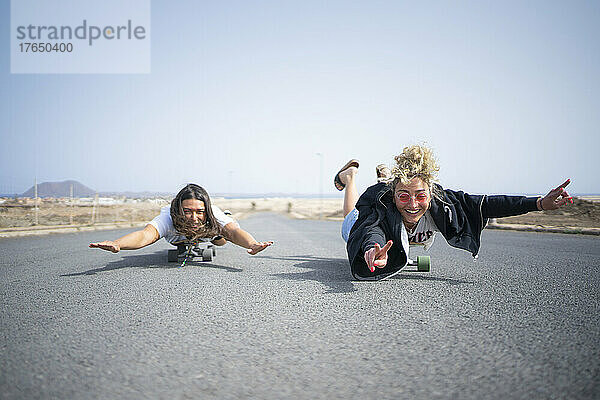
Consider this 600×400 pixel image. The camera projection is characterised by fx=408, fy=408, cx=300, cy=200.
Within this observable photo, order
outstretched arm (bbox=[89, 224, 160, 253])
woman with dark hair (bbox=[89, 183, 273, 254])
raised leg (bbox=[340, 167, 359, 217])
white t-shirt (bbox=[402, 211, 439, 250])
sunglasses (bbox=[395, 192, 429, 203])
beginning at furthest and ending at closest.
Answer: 1. raised leg (bbox=[340, 167, 359, 217])
2. woman with dark hair (bbox=[89, 183, 273, 254])
3. white t-shirt (bbox=[402, 211, 439, 250])
4. outstretched arm (bbox=[89, 224, 160, 253])
5. sunglasses (bbox=[395, 192, 429, 203])

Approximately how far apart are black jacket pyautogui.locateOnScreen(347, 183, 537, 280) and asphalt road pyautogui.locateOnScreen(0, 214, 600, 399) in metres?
0.29

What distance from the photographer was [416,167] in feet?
15.2

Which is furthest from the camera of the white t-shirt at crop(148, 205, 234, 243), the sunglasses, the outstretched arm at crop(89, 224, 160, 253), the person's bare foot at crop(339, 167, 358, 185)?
the person's bare foot at crop(339, 167, 358, 185)

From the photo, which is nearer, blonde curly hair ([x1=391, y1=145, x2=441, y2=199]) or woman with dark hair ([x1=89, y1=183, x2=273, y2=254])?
Answer: blonde curly hair ([x1=391, y1=145, x2=441, y2=199])

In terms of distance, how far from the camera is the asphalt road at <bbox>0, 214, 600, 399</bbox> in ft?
6.39

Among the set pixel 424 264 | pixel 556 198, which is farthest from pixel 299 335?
pixel 556 198

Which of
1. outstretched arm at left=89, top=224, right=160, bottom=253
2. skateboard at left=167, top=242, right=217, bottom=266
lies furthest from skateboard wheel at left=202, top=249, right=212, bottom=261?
outstretched arm at left=89, top=224, right=160, bottom=253

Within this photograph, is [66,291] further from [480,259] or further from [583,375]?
[480,259]

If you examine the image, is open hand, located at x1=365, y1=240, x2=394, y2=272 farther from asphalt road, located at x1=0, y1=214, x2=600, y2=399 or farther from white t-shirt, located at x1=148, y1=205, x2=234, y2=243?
white t-shirt, located at x1=148, y1=205, x2=234, y2=243

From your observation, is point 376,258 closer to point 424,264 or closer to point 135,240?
point 424,264

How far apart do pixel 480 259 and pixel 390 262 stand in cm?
289

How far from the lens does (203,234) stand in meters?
6.03

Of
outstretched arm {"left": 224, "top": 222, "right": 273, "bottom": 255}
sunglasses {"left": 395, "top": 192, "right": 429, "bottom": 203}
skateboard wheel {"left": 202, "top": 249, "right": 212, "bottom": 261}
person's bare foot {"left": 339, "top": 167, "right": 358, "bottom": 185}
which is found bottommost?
skateboard wheel {"left": 202, "top": 249, "right": 212, "bottom": 261}

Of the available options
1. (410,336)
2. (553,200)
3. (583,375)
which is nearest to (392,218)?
(553,200)
